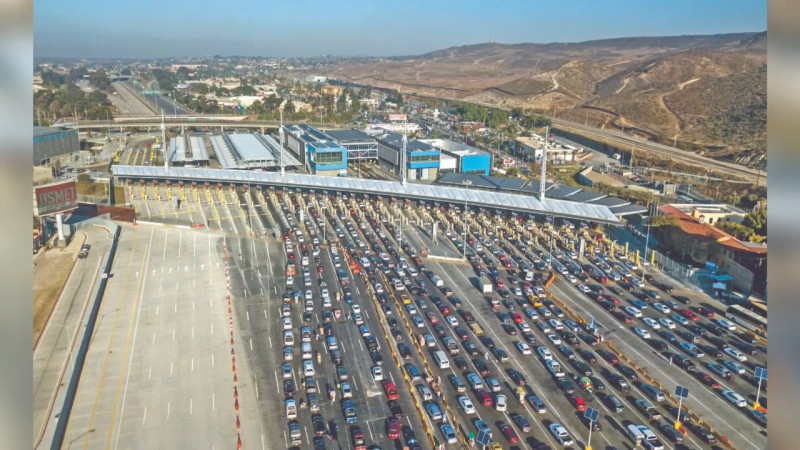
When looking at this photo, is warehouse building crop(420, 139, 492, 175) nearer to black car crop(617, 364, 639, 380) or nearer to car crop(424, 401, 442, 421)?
black car crop(617, 364, 639, 380)

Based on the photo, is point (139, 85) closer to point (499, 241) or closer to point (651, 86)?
point (651, 86)

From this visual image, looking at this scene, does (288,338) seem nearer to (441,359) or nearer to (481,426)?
(441,359)

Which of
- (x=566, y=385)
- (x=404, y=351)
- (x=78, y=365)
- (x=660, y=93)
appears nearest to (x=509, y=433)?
(x=566, y=385)

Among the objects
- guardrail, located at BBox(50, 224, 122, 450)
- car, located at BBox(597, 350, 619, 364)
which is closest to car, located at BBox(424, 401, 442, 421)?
car, located at BBox(597, 350, 619, 364)

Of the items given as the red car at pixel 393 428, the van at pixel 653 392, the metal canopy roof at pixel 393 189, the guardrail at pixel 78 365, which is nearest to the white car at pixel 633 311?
the van at pixel 653 392

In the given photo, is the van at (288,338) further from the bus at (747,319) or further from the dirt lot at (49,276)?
the bus at (747,319)

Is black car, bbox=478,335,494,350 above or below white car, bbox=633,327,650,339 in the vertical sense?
below

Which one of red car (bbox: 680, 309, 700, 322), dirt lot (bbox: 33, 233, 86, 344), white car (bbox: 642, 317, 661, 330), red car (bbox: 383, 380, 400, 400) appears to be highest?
dirt lot (bbox: 33, 233, 86, 344)
